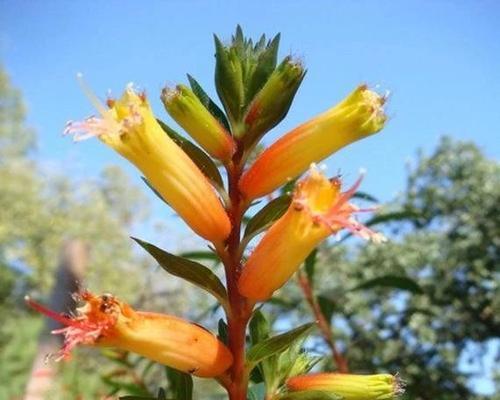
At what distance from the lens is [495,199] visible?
1630 cm

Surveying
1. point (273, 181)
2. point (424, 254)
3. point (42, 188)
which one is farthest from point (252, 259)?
point (42, 188)

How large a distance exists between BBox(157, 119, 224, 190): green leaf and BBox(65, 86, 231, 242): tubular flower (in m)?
0.05

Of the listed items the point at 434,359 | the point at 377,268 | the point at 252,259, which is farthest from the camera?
the point at 377,268

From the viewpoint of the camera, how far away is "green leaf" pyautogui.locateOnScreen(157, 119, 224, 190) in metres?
1.69

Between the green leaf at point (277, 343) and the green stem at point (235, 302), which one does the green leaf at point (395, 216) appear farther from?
the green leaf at point (277, 343)

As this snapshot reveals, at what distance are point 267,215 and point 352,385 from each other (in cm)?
47

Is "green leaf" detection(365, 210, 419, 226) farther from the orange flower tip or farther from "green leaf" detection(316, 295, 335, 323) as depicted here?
the orange flower tip

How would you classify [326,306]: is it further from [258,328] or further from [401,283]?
[258,328]

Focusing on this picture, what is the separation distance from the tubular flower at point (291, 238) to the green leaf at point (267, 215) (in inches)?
2.5

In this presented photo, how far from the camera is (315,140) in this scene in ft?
5.50

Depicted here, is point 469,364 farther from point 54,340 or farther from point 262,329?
point 262,329

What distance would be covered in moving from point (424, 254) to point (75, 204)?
38.7 meters

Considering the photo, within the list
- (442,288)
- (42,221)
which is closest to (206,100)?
(442,288)

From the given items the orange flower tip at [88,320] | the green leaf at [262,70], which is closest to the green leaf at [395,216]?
the green leaf at [262,70]
